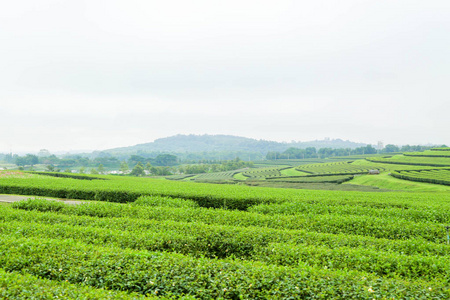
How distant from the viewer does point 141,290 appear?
15.6ft

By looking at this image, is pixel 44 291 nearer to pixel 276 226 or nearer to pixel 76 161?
pixel 276 226

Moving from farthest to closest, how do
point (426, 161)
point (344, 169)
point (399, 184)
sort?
point (344, 169) < point (426, 161) < point (399, 184)

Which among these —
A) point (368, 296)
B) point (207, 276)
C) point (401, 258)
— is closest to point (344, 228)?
point (401, 258)

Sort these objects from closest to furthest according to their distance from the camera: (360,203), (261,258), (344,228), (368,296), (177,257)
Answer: (368,296) < (177,257) < (261,258) < (344,228) < (360,203)

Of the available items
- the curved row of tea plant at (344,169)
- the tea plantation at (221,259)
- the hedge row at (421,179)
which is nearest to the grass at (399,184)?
the hedge row at (421,179)

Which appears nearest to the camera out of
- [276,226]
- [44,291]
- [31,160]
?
[44,291]

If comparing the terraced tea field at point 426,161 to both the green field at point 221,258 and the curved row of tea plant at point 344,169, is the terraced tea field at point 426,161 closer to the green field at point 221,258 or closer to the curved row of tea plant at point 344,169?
the curved row of tea plant at point 344,169

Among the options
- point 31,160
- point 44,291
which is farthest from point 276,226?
point 31,160

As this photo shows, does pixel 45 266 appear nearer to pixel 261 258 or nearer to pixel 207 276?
pixel 207 276

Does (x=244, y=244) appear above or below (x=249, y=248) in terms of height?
above

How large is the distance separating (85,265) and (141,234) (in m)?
2.05

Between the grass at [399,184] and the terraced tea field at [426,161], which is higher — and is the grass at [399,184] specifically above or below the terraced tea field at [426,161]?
below

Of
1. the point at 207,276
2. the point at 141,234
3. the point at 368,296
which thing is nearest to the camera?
the point at 368,296

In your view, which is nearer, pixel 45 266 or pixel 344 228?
pixel 45 266
